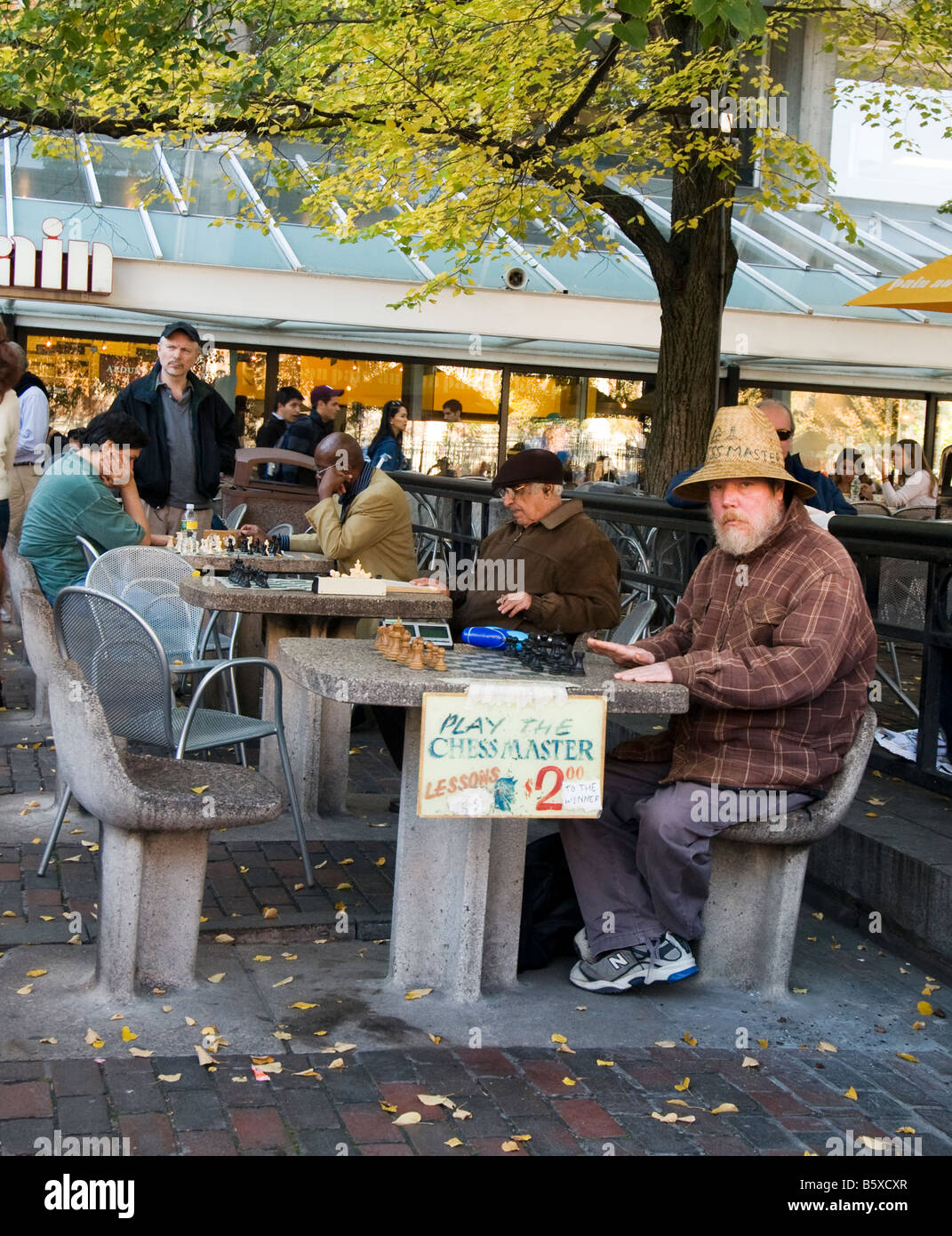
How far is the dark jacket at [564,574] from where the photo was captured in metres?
5.74

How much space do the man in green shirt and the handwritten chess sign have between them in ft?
12.1

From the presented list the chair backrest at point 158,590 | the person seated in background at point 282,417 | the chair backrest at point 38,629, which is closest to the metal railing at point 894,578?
the chair backrest at point 158,590

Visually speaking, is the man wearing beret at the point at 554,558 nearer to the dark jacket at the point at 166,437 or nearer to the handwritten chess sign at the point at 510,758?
the handwritten chess sign at the point at 510,758

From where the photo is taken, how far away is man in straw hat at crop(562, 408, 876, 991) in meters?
4.19

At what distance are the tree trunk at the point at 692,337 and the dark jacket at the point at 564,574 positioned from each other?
14.8 feet

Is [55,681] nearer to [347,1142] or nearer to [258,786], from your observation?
[258,786]

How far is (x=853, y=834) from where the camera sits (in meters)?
5.14

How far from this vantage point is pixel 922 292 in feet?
27.3

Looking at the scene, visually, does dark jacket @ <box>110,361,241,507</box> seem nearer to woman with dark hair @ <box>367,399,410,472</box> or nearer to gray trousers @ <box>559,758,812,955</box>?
woman with dark hair @ <box>367,399,410,472</box>

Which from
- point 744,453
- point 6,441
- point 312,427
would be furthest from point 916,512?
point 744,453

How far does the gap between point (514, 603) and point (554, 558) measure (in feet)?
1.30

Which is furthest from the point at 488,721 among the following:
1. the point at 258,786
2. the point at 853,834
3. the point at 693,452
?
the point at 693,452

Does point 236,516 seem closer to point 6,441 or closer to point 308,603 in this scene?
point 6,441

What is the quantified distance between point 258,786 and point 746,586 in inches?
64.4
